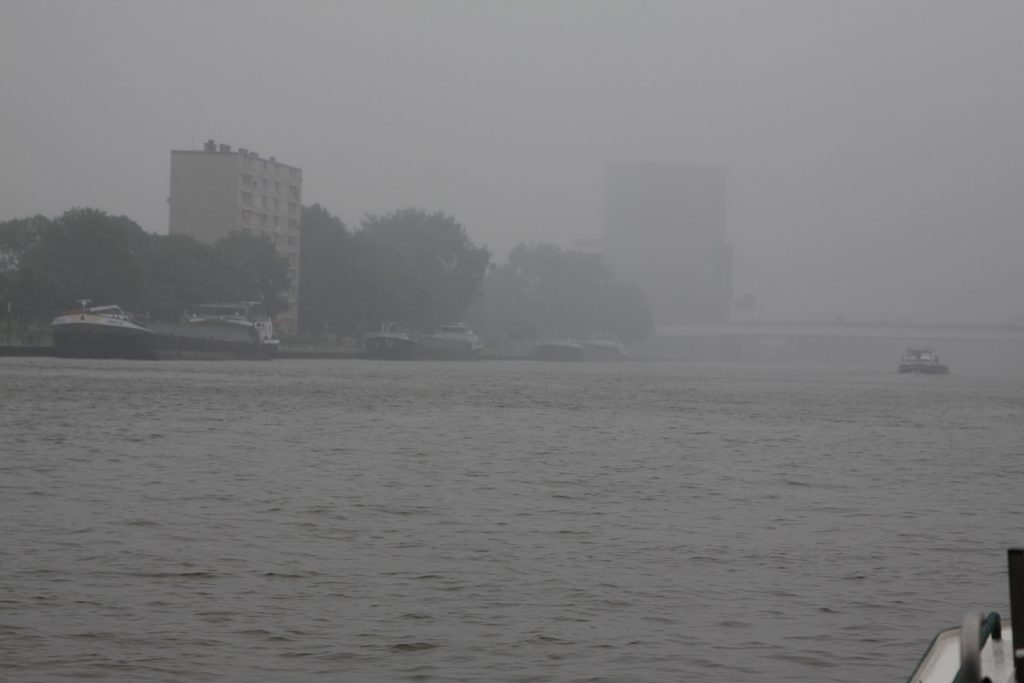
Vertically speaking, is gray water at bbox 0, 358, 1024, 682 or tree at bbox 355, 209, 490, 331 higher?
tree at bbox 355, 209, 490, 331

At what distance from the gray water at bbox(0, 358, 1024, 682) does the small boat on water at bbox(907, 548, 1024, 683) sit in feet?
11.1

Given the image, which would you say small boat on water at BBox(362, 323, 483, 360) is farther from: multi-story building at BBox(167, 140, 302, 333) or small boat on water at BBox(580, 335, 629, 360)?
small boat on water at BBox(580, 335, 629, 360)

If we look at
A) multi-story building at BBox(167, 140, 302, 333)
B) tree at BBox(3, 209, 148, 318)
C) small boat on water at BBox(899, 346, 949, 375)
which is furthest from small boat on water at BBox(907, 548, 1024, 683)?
multi-story building at BBox(167, 140, 302, 333)

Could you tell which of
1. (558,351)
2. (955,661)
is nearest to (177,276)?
(558,351)

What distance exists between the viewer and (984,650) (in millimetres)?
5848

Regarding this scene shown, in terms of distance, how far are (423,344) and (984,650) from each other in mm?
121078

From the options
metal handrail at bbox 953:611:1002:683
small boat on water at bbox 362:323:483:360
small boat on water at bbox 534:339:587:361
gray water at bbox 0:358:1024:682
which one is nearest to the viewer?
metal handrail at bbox 953:611:1002:683

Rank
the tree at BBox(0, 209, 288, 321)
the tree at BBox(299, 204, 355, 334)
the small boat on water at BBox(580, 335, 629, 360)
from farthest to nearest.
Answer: the small boat on water at BBox(580, 335, 629, 360), the tree at BBox(299, 204, 355, 334), the tree at BBox(0, 209, 288, 321)

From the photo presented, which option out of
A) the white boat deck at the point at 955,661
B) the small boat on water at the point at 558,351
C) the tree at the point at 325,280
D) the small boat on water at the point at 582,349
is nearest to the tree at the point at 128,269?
the tree at the point at 325,280

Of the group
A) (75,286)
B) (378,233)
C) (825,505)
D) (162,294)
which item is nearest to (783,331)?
(378,233)

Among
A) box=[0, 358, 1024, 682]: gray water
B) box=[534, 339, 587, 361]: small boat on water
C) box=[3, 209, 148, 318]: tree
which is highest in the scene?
box=[3, 209, 148, 318]: tree

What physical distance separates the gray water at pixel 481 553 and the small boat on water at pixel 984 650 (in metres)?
3.40

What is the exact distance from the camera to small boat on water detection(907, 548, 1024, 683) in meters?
4.90

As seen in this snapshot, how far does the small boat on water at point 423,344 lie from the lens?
4732 inches
